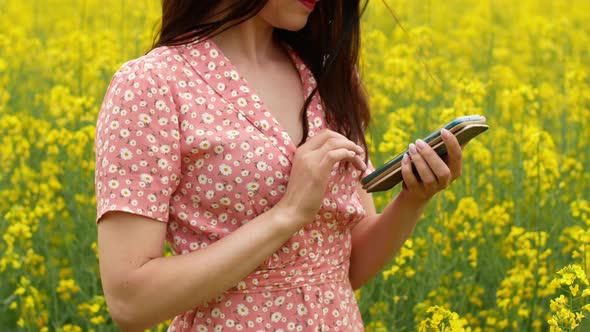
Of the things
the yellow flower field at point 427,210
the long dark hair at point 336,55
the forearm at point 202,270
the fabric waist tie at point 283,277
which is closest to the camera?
the forearm at point 202,270

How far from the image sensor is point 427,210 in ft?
9.84

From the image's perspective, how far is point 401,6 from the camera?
23.0 ft

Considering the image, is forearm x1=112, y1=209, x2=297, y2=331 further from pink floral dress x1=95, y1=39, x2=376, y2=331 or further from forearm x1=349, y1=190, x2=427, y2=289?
forearm x1=349, y1=190, x2=427, y2=289

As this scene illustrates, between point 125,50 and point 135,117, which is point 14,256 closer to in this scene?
point 135,117

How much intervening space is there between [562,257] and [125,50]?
8.90ft

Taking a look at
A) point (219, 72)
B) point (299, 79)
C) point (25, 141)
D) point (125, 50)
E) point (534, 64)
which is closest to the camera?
point (219, 72)

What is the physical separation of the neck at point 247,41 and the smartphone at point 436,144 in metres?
0.27

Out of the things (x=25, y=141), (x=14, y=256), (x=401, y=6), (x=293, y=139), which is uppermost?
(x=401, y=6)

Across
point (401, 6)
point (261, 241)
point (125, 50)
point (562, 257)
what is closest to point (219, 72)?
point (261, 241)

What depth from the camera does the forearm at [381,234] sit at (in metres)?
1.72

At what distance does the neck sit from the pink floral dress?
0.15 feet

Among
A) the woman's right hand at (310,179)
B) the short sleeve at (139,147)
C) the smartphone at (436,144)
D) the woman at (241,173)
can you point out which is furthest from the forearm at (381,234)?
the short sleeve at (139,147)

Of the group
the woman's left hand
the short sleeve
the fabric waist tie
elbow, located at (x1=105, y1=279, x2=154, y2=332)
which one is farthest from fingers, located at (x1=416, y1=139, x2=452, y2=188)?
elbow, located at (x1=105, y1=279, x2=154, y2=332)

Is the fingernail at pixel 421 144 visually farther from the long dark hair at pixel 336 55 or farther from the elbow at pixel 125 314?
the elbow at pixel 125 314
